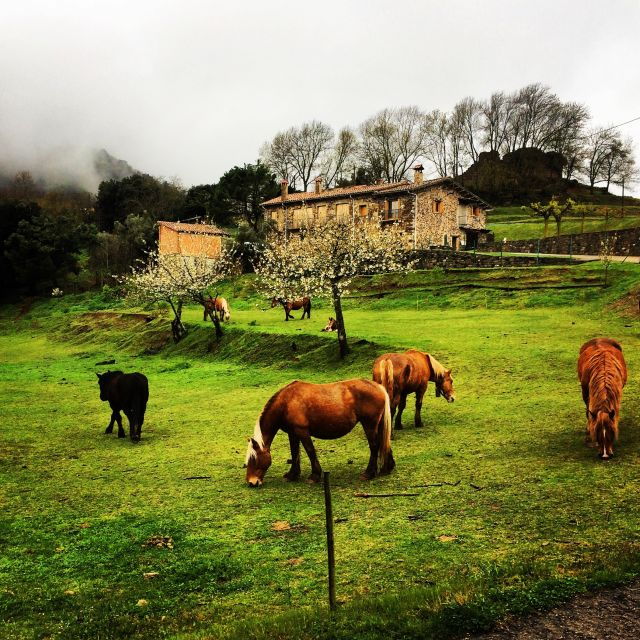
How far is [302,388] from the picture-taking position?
982 centimetres

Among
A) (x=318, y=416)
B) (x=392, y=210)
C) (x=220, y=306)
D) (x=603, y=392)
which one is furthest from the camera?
(x=392, y=210)

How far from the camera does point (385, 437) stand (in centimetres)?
997

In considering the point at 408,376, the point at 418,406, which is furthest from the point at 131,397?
the point at 418,406

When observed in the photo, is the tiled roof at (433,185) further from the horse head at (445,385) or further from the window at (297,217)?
the horse head at (445,385)

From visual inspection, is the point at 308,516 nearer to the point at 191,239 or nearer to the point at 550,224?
the point at 191,239

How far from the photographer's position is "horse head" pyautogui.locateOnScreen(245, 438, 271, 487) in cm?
984

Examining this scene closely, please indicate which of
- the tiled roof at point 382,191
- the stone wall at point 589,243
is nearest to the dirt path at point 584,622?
the stone wall at point 589,243

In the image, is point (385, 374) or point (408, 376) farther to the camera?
point (408, 376)

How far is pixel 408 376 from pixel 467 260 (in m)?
35.2

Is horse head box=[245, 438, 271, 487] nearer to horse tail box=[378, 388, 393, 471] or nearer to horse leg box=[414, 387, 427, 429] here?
horse tail box=[378, 388, 393, 471]

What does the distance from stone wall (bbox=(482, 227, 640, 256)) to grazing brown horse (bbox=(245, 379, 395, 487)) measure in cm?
3949

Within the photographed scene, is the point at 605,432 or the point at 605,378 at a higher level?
the point at 605,378

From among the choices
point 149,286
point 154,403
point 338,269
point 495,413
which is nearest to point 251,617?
point 495,413

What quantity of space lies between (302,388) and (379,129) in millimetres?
89890
